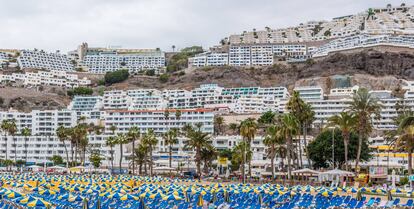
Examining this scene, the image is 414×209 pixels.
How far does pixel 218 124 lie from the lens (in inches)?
5891

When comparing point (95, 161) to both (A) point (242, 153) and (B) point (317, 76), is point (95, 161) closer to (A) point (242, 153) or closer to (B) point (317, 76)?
(A) point (242, 153)

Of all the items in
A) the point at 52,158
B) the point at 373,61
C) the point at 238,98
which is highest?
the point at 373,61

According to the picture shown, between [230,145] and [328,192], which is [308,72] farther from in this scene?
[328,192]

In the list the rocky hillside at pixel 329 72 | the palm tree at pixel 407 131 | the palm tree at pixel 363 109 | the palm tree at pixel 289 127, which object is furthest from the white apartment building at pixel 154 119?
the palm tree at pixel 407 131

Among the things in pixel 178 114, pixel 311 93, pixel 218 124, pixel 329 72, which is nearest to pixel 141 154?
pixel 218 124

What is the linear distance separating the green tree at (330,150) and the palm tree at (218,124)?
50.0 m

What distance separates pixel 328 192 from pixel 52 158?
97874 millimetres

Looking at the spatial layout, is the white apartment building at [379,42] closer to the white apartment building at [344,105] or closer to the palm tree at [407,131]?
the white apartment building at [344,105]

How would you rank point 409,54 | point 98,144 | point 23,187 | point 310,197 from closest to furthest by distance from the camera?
point 310,197
point 23,187
point 98,144
point 409,54

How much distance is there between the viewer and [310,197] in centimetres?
4522

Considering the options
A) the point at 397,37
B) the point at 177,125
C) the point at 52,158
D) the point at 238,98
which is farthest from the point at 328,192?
the point at 397,37

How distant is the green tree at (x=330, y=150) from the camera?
9444 centimetres

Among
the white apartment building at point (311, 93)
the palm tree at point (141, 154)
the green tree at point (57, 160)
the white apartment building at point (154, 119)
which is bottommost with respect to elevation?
the green tree at point (57, 160)

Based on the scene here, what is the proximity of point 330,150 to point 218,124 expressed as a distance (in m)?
57.1
